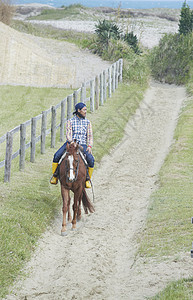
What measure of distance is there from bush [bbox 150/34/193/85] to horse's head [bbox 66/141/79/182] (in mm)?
21217

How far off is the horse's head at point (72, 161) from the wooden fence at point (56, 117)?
9.67 ft

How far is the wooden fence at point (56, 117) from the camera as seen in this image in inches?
446

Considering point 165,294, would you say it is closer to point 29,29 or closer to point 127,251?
point 127,251

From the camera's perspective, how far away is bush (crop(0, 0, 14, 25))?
3502 cm

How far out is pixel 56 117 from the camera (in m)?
19.3

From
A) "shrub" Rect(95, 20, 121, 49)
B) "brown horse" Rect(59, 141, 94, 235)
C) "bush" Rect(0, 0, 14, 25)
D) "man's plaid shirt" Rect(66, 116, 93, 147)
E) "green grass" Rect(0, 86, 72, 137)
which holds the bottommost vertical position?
"green grass" Rect(0, 86, 72, 137)

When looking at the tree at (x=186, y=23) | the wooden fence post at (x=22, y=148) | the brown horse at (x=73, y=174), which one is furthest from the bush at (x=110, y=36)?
the brown horse at (x=73, y=174)

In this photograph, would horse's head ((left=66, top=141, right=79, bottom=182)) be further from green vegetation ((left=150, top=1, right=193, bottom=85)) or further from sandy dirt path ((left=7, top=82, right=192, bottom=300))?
green vegetation ((left=150, top=1, right=193, bottom=85))

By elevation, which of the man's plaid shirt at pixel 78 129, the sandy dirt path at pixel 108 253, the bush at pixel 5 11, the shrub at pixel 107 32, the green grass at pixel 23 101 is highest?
the bush at pixel 5 11

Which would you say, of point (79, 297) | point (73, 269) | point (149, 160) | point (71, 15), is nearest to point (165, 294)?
point (79, 297)

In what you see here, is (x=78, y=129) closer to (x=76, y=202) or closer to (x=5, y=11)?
(x=76, y=202)

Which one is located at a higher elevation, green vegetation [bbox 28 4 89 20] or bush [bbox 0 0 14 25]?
bush [bbox 0 0 14 25]

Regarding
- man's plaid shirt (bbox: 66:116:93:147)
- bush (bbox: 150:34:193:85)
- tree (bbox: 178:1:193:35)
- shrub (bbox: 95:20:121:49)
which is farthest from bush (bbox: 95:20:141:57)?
man's plaid shirt (bbox: 66:116:93:147)

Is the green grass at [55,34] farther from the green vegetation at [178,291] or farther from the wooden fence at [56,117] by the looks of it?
the green vegetation at [178,291]
